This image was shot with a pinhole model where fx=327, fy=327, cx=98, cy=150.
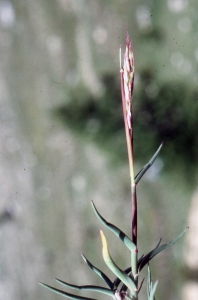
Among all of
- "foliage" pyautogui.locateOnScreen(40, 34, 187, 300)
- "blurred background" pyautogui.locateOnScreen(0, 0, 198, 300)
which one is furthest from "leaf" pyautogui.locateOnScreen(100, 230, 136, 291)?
"blurred background" pyautogui.locateOnScreen(0, 0, 198, 300)

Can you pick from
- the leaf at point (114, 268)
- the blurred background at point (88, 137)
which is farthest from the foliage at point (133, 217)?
the blurred background at point (88, 137)

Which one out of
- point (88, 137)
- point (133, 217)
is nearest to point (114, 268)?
point (133, 217)

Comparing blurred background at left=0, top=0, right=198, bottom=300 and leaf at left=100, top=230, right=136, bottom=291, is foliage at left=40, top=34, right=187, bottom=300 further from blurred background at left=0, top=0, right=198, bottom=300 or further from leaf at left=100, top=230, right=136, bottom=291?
blurred background at left=0, top=0, right=198, bottom=300

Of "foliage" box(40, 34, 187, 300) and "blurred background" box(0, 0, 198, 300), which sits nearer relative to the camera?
"foliage" box(40, 34, 187, 300)

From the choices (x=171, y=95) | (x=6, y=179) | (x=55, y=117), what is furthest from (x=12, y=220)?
(x=171, y=95)

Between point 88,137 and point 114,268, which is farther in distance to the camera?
point 88,137

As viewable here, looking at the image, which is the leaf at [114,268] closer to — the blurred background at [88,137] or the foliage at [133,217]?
the foliage at [133,217]

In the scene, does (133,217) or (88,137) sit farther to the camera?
(88,137)

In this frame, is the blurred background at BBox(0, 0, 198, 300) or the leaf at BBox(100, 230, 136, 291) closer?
the leaf at BBox(100, 230, 136, 291)

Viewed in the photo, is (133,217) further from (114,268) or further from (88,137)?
(88,137)
